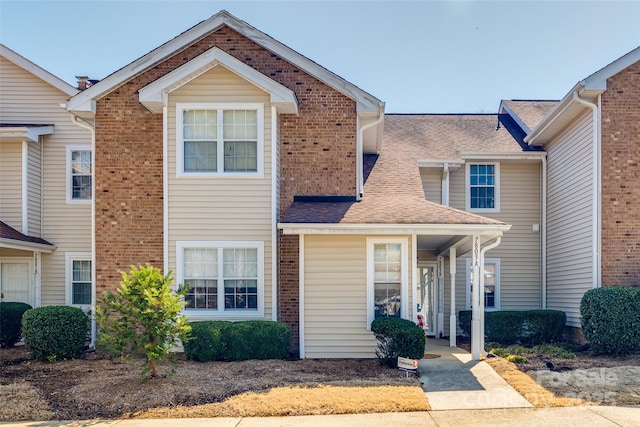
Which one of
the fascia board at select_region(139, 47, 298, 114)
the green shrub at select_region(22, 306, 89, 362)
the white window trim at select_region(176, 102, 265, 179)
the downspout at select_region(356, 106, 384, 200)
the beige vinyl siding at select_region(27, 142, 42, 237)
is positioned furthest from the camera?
the beige vinyl siding at select_region(27, 142, 42, 237)

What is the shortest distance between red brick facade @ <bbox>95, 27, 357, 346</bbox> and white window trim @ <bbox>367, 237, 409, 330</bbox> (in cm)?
164

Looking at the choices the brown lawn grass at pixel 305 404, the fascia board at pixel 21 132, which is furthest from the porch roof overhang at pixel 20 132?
the brown lawn grass at pixel 305 404

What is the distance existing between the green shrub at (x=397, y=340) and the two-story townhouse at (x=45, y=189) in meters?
8.98

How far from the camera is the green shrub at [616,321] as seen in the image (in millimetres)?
12148

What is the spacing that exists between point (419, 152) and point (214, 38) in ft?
23.7

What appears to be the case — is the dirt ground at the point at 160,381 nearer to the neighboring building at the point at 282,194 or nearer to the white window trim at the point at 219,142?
the neighboring building at the point at 282,194

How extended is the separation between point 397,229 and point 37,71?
11.3 metres

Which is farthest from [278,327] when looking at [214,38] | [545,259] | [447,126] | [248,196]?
[447,126]

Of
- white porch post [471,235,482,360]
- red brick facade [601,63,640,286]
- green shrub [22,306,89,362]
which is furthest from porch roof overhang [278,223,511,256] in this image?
green shrub [22,306,89,362]

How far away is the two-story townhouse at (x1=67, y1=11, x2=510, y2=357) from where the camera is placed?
41.2 ft

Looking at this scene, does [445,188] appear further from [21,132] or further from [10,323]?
[10,323]

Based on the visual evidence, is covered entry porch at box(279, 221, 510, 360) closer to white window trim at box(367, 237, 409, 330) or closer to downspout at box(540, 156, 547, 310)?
white window trim at box(367, 237, 409, 330)

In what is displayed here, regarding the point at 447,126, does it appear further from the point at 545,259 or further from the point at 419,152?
the point at 545,259

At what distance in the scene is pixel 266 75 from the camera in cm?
1379
